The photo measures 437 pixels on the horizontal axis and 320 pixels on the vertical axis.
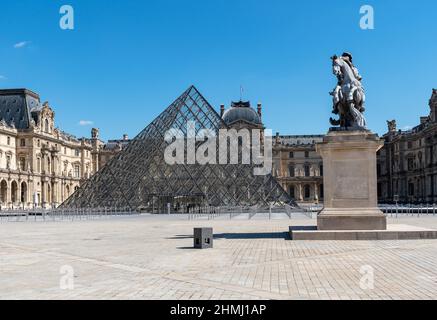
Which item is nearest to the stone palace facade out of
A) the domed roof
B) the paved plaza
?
the domed roof

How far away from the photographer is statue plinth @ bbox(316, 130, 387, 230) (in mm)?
14742

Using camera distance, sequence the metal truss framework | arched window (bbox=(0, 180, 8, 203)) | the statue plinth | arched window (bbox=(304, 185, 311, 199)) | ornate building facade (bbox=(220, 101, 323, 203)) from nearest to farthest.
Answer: the statue plinth, the metal truss framework, arched window (bbox=(0, 180, 8, 203)), ornate building facade (bbox=(220, 101, 323, 203)), arched window (bbox=(304, 185, 311, 199))

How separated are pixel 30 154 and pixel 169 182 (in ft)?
145

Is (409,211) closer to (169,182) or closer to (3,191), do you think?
(169,182)

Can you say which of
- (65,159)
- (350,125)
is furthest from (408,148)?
(350,125)

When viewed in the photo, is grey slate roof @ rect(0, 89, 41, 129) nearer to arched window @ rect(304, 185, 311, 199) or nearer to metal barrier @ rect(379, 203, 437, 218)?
arched window @ rect(304, 185, 311, 199)

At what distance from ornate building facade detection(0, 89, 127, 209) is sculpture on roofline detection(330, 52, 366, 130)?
62972mm

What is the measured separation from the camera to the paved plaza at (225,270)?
23.3ft

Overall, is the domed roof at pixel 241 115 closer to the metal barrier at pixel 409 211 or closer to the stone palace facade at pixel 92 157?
the stone palace facade at pixel 92 157

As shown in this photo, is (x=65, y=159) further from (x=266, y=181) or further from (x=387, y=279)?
(x=387, y=279)

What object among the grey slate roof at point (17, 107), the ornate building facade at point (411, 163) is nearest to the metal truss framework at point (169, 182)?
the ornate building facade at point (411, 163)
